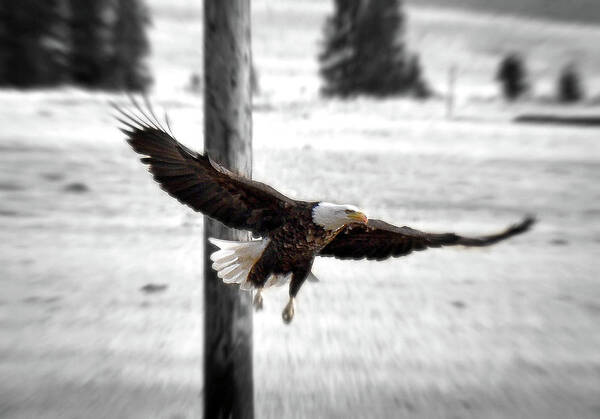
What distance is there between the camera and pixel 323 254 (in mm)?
1988

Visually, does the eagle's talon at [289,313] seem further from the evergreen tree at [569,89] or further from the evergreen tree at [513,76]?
the evergreen tree at [569,89]

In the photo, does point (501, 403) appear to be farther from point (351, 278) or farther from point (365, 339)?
point (351, 278)

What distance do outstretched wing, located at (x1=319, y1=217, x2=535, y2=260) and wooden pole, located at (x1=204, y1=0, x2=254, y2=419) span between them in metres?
0.39

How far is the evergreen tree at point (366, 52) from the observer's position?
5.26 meters

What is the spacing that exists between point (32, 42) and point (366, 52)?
16.2 ft

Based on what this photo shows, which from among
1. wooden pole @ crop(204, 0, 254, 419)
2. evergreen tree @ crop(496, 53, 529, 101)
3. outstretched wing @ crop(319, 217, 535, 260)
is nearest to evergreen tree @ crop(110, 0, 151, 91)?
wooden pole @ crop(204, 0, 254, 419)

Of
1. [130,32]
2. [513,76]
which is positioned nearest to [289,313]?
[130,32]

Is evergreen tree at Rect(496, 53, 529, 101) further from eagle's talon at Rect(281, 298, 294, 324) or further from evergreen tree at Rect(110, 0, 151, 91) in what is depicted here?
eagle's talon at Rect(281, 298, 294, 324)

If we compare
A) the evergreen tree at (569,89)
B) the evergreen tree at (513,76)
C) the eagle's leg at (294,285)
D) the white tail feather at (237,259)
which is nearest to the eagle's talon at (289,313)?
the eagle's leg at (294,285)

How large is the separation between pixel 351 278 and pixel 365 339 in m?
0.94

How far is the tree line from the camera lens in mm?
5695

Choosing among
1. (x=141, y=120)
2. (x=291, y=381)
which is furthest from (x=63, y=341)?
(x=141, y=120)

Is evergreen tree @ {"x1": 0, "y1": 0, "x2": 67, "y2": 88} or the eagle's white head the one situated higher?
evergreen tree @ {"x1": 0, "y1": 0, "x2": 67, "y2": 88}

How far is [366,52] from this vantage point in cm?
673
